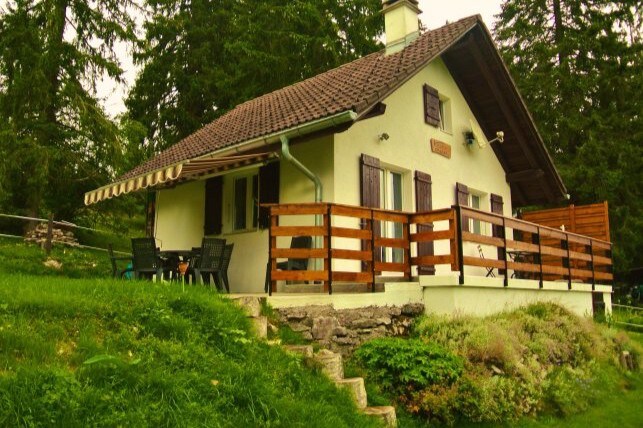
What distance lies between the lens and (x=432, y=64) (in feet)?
43.4

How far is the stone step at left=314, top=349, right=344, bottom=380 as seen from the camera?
6.14 m

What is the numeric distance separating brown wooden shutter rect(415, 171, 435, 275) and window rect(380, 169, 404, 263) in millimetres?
382

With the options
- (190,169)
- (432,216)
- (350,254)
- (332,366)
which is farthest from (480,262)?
(190,169)

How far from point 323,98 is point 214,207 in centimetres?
339

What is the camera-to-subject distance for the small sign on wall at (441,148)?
12508 mm

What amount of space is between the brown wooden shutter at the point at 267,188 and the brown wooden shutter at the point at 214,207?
141cm

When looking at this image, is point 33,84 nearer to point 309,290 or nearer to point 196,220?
point 196,220

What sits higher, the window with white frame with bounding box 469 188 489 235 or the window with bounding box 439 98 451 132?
the window with bounding box 439 98 451 132

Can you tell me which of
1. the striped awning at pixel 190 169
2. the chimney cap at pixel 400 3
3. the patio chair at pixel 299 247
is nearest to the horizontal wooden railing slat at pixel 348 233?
the patio chair at pixel 299 247

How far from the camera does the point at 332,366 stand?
20.4ft

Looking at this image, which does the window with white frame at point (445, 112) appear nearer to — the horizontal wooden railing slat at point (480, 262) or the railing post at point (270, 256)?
the horizontal wooden railing slat at point (480, 262)

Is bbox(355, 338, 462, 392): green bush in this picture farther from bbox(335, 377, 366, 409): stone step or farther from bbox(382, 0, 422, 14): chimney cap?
bbox(382, 0, 422, 14): chimney cap

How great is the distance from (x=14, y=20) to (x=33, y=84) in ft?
8.29

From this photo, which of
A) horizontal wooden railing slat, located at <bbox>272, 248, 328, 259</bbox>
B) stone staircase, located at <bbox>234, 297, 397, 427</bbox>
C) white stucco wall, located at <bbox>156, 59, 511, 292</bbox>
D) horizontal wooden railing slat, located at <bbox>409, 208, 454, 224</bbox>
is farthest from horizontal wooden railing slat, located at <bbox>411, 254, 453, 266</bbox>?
stone staircase, located at <bbox>234, 297, 397, 427</bbox>
